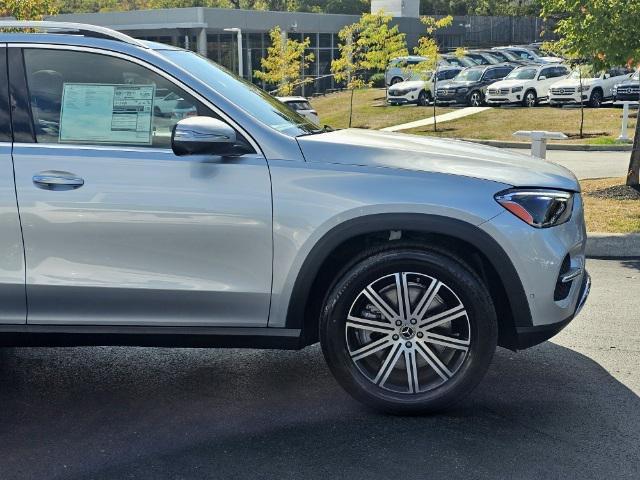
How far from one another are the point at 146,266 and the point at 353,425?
49.5 inches

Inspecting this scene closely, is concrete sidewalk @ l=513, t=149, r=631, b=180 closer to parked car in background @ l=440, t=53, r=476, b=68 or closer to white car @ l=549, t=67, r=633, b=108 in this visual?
white car @ l=549, t=67, r=633, b=108

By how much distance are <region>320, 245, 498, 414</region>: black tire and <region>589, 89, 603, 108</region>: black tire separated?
2641 cm

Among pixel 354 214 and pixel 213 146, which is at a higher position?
pixel 213 146

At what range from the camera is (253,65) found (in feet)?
158

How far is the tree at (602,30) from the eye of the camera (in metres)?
10.0

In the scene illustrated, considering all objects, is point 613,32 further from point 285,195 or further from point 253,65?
point 253,65

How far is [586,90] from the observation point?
28.4 metres

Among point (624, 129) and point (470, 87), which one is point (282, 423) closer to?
point (624, 129)

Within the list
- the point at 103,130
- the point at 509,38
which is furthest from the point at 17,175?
the point at 509,38

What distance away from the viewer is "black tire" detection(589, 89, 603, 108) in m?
28.7

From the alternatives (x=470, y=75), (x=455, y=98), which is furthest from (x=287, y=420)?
(x=470, y=75)

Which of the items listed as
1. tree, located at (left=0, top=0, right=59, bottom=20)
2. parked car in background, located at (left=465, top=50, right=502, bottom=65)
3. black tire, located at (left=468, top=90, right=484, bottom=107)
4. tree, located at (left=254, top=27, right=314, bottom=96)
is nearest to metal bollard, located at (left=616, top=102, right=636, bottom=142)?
black tire, located at (left=468, top=90, right=484, bottom=107)

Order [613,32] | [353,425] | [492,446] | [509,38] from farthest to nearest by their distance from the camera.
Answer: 1. [509,38]
2. [613,32]
3. [353,425]
4. [492,446]

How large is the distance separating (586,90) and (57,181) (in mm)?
26785
